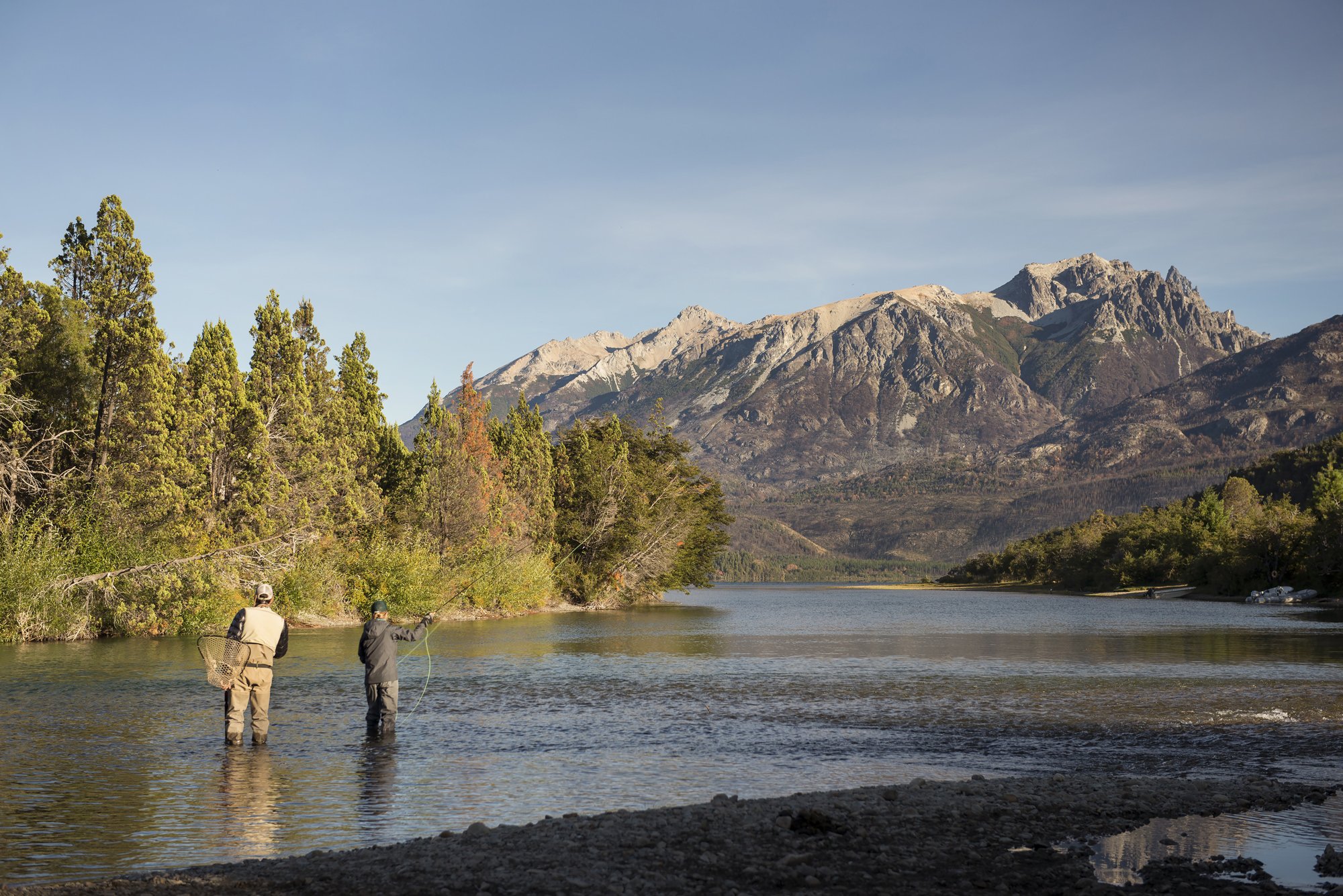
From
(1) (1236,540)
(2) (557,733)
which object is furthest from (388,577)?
(1) (1236,540)

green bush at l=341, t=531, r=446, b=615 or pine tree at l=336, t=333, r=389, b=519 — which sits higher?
pine tree at l=336, t=333, r=389, b=519

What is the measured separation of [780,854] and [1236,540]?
123 metres

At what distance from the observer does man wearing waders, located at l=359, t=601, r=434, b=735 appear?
18.2 m

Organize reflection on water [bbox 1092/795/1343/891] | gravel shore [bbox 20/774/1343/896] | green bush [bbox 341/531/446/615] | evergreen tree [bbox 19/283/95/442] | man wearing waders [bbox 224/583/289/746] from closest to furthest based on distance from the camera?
gravel shore [bbox 20/774/1343/896] → reflection on water [bbox 1092/795/1343/891] → man wearing waders [bbox 224/583/289/746] → evergreen tree [bbox 19/283/95/442] → green bush [bbox 341/531/446/615]

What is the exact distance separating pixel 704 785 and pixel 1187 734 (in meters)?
9.59

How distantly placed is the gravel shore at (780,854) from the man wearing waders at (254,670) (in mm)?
7258

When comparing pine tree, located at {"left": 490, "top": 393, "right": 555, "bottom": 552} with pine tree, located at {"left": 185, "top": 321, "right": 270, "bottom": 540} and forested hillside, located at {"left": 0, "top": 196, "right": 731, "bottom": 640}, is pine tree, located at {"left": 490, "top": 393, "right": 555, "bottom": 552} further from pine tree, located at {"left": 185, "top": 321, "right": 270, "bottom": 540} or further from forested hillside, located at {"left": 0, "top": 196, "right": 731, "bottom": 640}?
pine tree, located at {"left": 185, "top": 321, "right": 270, "bottom": 540}

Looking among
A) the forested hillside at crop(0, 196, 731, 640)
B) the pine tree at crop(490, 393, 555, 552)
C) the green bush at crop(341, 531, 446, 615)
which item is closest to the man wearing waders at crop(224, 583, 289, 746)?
the forested hillside at crop(0, 196, 731, 640)

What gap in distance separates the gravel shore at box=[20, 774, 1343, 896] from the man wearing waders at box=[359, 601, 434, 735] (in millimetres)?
7112

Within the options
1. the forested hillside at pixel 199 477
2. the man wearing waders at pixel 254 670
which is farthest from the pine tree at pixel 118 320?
the man wearing waders at pixel 254 670

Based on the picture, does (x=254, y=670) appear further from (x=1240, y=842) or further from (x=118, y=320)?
(x=118, y=320)

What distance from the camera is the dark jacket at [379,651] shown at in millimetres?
18203

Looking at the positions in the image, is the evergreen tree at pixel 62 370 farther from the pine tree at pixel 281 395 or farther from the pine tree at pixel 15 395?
the pine tree at pixel 281 395

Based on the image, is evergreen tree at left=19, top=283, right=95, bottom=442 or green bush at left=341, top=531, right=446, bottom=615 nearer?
evergreen tree at left=19, top=283, right=95, bottom=442
